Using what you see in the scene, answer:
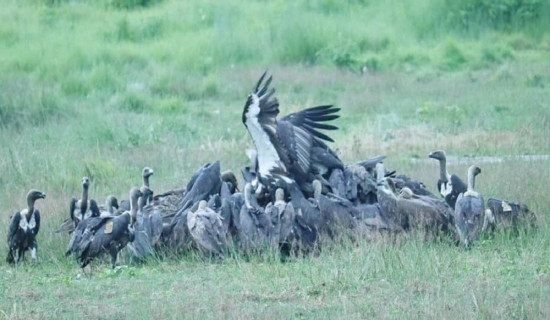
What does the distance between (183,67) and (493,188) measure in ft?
40.1

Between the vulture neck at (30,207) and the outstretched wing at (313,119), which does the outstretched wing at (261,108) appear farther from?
the vulture neck at (30,207)

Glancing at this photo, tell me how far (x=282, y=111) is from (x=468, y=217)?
341 inches

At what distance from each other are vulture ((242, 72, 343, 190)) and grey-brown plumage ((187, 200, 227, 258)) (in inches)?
54.5

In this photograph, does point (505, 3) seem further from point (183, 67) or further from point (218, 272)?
point (218, 272)

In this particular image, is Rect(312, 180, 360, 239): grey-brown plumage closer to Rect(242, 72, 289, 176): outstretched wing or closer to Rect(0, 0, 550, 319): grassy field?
Rect(0, 0, 550, 319): grassy field

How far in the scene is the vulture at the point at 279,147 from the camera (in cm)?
1048

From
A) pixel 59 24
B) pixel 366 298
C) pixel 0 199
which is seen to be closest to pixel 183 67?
pixel 59 24

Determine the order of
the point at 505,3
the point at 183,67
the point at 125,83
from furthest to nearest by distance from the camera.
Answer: the point at 505,3 → the point at 183,67 → the point at 125,83

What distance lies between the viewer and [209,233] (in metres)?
9.27

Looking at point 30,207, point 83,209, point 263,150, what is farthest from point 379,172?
point 30,207

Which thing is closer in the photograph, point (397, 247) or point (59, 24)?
point (397, 247)

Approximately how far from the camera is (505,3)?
2534cm

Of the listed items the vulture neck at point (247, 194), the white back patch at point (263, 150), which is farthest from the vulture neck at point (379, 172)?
the vulture neck at point (247, 194)

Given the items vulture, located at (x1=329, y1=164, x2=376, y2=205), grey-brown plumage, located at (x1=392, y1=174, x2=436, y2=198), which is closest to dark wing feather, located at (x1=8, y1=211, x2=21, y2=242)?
vulture, located at (x1=329, y1=164, x2=376, y2=205)
